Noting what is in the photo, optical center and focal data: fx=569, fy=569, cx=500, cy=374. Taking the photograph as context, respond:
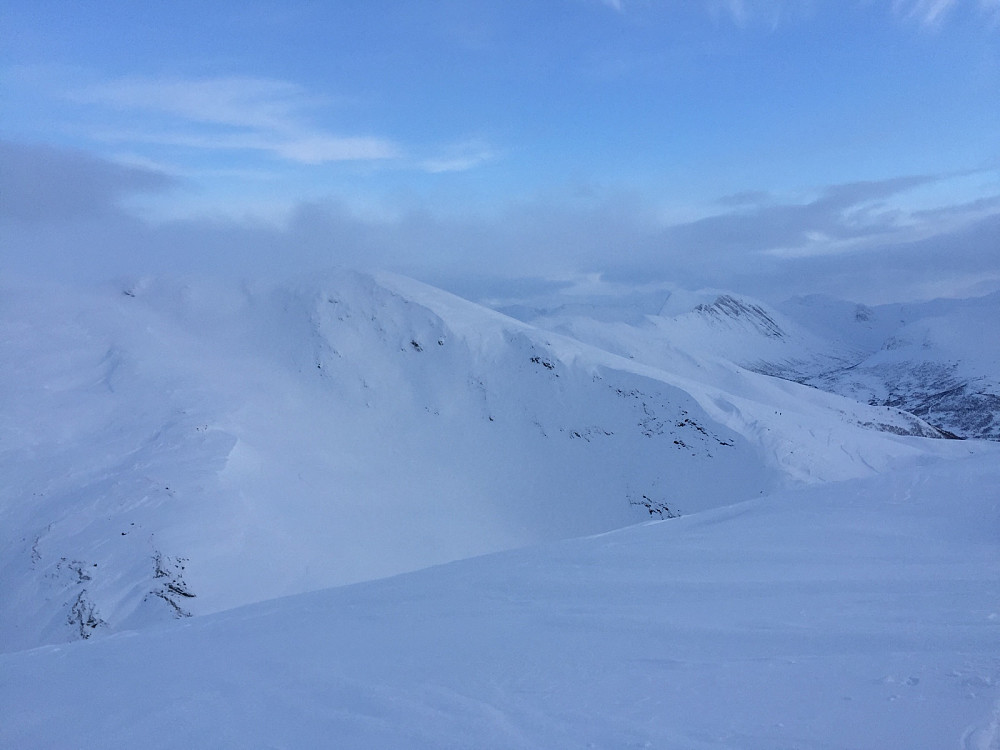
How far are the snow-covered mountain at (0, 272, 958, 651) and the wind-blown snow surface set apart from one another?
1227cm

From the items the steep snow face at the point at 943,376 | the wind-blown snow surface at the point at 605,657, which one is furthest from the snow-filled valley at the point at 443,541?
the steep snow face at the point at 943,376

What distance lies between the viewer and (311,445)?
27.0m

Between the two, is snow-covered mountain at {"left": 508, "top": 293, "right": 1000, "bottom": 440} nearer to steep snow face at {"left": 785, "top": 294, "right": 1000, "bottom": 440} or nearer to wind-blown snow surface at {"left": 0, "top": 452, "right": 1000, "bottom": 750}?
steep snow face at {"left": 785, "top": 294, "right": 1000, "bottom": 440}

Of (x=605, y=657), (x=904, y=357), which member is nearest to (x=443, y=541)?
(x=605, y=657)

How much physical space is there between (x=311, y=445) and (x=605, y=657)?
957 inches

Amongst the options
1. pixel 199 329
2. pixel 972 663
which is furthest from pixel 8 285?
pixel 972 663

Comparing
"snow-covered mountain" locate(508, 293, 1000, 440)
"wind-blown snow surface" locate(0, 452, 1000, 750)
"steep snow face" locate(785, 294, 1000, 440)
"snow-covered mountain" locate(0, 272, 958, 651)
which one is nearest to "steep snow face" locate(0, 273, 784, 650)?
"snow-covered mountain" locate(0, 272, 958, 651)

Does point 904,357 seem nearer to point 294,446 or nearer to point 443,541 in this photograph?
point 443,541

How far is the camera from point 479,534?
24844 mm

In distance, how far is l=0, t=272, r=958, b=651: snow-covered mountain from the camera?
1783 cm

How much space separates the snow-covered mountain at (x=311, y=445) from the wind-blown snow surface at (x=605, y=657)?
12.3m

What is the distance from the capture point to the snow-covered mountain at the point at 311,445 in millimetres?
17828

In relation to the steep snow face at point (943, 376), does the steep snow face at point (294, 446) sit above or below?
above

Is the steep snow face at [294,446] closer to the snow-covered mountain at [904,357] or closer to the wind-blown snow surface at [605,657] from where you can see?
the wind-blown snow surface at [605,657]
